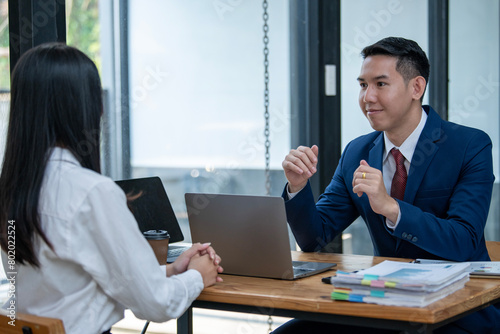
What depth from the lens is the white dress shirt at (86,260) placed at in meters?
1.33

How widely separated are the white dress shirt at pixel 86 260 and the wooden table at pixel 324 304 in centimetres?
22

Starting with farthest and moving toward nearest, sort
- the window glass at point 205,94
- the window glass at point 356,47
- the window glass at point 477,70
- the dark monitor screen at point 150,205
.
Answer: the window glass at point 477,70 → the window glass at point 356,47 → the window glass at point 205,94 → the dark monitor screen at point 150,205

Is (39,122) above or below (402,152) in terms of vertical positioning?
above

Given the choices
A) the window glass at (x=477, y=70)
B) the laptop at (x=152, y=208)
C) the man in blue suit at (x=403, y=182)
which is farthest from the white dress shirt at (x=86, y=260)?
the window glass at (x=477, y=70)

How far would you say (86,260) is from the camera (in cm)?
133

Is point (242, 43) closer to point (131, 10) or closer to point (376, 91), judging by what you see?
point (131, 10)

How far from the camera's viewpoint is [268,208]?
166cm

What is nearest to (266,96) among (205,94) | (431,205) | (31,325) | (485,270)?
(205,94)

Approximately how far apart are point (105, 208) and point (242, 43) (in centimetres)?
221

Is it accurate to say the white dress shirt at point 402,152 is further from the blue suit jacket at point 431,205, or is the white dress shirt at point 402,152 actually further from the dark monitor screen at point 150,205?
the dark monitor screen at point 150,205

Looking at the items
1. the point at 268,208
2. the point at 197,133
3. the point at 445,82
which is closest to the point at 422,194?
the point at 268,208

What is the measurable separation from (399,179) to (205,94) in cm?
138

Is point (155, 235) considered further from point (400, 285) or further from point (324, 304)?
point (400, 285)

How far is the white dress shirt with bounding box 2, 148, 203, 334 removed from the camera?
1.33m
